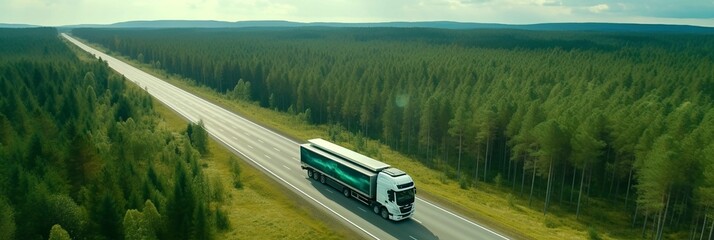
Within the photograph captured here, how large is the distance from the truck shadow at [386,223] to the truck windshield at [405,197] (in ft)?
7.66

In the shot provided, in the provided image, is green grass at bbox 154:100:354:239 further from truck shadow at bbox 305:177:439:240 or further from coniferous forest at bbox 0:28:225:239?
truck shadow at bbox 305:177:439:240

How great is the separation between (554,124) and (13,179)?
54.8 meters

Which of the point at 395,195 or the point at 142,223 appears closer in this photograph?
the point at 142,223

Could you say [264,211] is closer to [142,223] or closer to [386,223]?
Result: [386,223]

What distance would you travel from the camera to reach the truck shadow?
3809cm

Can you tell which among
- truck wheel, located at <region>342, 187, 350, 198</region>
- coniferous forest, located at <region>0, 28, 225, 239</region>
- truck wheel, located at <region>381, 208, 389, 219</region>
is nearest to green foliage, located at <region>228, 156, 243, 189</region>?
coniferous forest, located at <region>0, 28, 225, 239</region>

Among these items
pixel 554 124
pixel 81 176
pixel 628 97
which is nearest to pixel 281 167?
pixel 81 176

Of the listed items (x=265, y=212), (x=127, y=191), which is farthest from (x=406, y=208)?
(x=127, y=191)

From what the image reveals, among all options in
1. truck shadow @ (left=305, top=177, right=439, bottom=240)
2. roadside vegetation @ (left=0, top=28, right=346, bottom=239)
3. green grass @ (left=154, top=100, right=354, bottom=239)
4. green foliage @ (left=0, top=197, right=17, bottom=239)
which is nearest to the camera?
green foliage @ (left=0, top=197, right=17, bottom=239)

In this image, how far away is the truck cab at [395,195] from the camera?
39.1m

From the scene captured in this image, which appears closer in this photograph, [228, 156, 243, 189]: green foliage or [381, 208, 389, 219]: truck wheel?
[381, 208, 389, 219]: truck wheel

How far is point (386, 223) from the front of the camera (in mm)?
40281

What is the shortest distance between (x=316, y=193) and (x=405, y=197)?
12.4m

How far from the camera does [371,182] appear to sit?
1623 inches
